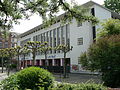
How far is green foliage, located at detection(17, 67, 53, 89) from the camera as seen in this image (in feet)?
21.1

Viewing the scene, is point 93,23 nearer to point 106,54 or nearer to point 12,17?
point 12,17

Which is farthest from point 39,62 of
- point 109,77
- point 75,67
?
point 109,77

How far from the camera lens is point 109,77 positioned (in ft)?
42.3

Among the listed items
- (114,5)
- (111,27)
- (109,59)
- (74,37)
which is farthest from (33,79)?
(114,5)

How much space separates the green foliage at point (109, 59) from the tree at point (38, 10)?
7.97 meters

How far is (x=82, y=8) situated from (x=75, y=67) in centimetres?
2530

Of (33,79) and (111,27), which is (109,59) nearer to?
(111,27)

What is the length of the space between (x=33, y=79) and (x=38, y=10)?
9.04 ft

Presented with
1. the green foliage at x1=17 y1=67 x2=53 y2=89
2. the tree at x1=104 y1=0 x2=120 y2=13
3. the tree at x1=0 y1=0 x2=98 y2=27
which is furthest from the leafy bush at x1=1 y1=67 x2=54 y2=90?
the tree at x1=104 y1=0 x2=120 y2=13

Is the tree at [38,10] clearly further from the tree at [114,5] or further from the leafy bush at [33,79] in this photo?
the tree at [114,5]

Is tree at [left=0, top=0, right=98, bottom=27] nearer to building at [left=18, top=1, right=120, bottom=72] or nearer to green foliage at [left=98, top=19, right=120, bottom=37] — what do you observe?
green foliage at [left=98, top=19, right=120, bottom=37]

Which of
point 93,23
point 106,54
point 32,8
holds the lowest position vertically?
point 106,54

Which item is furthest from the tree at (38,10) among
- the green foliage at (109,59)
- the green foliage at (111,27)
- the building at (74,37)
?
the building at (74,37)

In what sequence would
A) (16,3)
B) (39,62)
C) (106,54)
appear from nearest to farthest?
(16,3) → (106,54) → (39,62)
